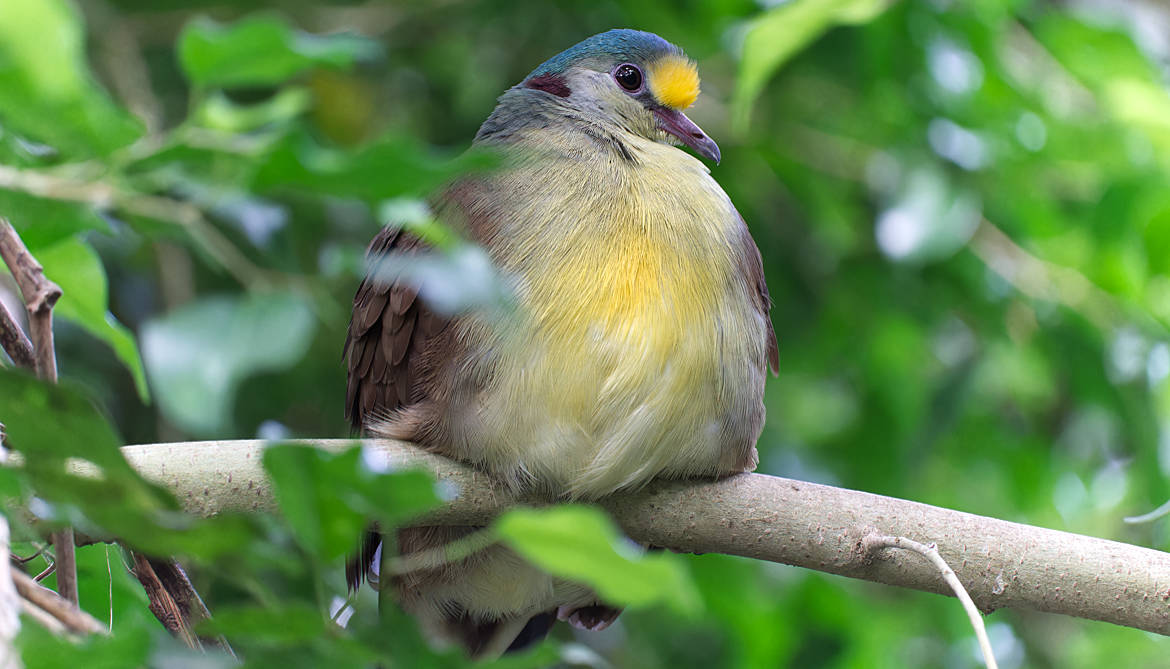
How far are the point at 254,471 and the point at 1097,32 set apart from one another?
8.85 ft

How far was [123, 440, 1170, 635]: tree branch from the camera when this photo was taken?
1.59m

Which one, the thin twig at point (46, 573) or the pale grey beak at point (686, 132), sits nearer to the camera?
the thin twig at point (46, 573)

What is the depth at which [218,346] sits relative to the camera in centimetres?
123

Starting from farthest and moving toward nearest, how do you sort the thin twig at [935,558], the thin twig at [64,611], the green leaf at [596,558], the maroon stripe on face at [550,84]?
the maroon stripe on face at [550,84] → the thin twig at [935,558] → the thin twig at [64,611] → the green leaf at [596,558]

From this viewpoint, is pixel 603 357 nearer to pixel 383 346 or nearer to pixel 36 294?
pixel 383 346

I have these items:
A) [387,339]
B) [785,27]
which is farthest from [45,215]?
[785,27]

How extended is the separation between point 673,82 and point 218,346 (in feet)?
5.13

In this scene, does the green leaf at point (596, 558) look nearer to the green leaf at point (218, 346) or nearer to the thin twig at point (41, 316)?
the green leaf at point (218, 346)

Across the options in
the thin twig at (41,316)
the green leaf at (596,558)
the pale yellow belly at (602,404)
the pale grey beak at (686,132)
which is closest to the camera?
the green leaf at (596,558)

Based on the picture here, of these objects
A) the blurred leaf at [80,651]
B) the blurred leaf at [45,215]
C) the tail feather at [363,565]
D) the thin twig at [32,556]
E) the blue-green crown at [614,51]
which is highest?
the blurred leaf at [45,215]

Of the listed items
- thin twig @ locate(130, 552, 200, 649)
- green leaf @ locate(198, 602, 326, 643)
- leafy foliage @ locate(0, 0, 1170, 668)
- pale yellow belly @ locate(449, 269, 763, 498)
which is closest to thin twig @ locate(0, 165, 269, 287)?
green leaf @ locate(198, 602, 326, 643)

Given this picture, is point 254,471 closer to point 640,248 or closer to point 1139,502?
point 640,248

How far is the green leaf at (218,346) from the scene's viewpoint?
4.00 feet

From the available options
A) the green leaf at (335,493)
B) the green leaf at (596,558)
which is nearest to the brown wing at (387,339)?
the green leaf at (335,493)
